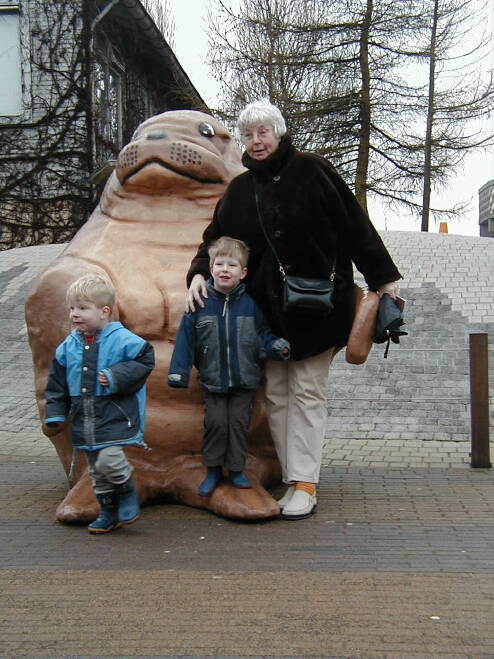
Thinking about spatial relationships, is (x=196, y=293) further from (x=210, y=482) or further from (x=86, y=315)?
(x=210, y=482)

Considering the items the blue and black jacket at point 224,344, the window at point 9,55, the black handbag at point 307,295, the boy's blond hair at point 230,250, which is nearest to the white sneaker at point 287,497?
the blue and black jacket at point 224,344

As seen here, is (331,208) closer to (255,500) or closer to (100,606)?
(255,500)

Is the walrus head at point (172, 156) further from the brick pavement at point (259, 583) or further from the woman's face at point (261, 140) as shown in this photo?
the brick pavement at point (259, 583)

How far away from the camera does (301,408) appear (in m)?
4.20

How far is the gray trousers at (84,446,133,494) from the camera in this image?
3711mm

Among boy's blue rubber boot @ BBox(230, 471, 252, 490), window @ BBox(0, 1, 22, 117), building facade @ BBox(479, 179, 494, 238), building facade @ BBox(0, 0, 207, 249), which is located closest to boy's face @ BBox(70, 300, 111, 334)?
boy's blue rubber boot @ BBox(230, 471, 252, 490)

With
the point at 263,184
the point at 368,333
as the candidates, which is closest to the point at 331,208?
the point at 263,184

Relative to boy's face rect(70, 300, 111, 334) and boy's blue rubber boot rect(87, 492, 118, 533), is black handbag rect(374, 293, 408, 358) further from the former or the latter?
boy's blue rubber boot rect(87, 492, 118, 533)

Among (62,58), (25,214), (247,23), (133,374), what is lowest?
(133,374)

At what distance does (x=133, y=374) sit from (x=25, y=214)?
41.9 ft

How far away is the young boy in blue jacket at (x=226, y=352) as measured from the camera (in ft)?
13.3

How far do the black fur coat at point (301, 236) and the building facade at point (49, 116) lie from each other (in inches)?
434

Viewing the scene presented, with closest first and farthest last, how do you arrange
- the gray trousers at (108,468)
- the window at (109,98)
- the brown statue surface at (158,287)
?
the gray trousers at (108,468)
the brown statue surface at (158,287)
the window at (109,98)

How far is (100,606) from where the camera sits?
9.53 feet
